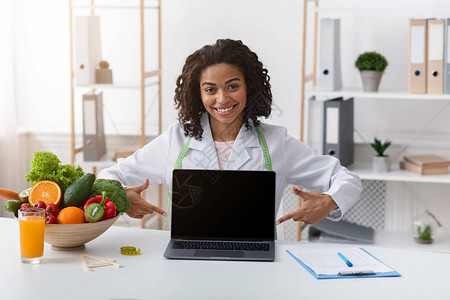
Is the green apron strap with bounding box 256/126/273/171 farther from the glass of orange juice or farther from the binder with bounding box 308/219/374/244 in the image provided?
the binder with bounding box 308/219/374/244

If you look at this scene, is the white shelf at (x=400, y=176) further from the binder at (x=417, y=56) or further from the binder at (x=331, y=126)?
the binder at (x=417, y=56)

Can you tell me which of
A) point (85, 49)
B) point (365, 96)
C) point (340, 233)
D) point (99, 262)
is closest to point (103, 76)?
point (85, 49)

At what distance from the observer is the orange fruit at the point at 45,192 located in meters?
1.83

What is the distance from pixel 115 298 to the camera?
1.51 m

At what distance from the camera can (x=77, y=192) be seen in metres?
1.81

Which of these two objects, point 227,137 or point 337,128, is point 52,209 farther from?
point 337,128

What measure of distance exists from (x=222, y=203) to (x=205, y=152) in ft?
1.33

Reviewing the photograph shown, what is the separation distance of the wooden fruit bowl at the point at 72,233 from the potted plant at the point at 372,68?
1.81 m

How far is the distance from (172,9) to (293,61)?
729 mm

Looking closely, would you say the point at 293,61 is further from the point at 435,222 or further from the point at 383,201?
the point at 435,222

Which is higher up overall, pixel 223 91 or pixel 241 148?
pixel 223 91

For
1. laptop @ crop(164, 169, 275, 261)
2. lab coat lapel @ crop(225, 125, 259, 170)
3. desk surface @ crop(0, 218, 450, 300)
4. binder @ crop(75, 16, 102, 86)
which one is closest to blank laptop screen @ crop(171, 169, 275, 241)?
laptop @ crop(164, 169, 275, 261)

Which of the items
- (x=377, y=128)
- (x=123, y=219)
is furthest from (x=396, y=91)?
(x=123, y=219)

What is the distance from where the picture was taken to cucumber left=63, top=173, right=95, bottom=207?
1.81 metres
